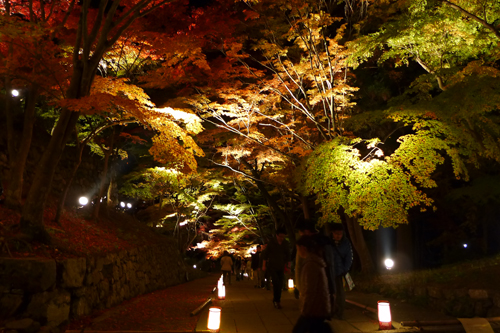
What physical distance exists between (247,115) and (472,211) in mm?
13373

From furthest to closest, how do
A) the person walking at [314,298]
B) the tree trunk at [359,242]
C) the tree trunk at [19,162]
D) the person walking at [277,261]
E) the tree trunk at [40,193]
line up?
the tree trunk at [359,242], the tree trunk at [19,162], the person walking at [277,261], the tree trunk at [40,193], the person walking at [314,298]

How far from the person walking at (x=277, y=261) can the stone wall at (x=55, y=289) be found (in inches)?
169

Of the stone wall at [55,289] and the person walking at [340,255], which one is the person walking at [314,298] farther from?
the stone wall at [55,289]

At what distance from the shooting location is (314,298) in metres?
3.53

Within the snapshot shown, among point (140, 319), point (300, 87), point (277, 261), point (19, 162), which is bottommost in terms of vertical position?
point (140, 319)

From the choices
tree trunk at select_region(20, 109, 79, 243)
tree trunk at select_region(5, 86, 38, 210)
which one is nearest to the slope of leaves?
tree trunk at select_region(20, 109, 79, 243)

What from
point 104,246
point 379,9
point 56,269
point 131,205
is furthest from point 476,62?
point 131,205

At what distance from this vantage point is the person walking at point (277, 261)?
7902mm

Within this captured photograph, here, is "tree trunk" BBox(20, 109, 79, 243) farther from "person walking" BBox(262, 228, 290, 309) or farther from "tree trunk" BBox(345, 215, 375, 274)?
"tree trunk" BBox(345, 215, 375, 274)

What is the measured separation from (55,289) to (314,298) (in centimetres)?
553

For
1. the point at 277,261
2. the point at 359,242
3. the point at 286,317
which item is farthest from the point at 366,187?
the point at 359,242

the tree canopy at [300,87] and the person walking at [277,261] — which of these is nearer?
the person walking at [277,261]

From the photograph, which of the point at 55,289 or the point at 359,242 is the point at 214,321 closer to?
the point at 55,289

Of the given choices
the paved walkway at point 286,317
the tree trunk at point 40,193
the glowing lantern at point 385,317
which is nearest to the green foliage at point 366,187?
the paved walkway at point 286,317
